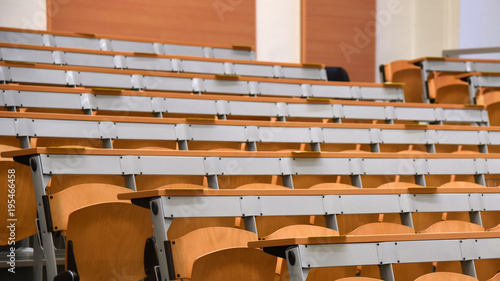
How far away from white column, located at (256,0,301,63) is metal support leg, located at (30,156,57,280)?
4.83 feet

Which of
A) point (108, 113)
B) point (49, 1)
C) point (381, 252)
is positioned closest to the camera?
point (381, 252)

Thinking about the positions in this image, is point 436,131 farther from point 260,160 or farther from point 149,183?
point 149,183

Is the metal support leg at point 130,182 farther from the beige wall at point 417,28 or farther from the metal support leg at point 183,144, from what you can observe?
the beige wall at point 417,28

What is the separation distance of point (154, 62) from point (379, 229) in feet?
2.84

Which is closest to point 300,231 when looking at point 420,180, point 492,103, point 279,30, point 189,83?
point 420,180

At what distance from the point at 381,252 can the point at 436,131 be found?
0.72 m

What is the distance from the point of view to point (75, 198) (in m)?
0.75

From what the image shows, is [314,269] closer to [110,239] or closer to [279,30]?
[110,239]

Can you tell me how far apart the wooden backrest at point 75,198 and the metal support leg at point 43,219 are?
12 millimetres

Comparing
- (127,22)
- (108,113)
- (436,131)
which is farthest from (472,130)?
(127,22)

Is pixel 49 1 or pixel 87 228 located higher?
pixel 49 1

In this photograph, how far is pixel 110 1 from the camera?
1966 mm

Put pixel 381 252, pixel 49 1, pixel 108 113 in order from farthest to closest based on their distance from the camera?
1. pixel 49 1
2. pixel 108 113
3. pixel 381 252

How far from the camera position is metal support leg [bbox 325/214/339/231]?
0.85m
